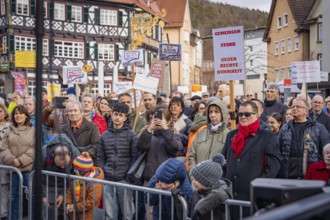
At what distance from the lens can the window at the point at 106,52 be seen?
46.0m

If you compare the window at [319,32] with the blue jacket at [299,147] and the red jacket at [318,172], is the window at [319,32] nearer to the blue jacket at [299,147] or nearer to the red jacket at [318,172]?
the blue jacket at [299,147]

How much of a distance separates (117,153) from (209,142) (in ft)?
3.66

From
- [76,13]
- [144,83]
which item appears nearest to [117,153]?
[144,83]

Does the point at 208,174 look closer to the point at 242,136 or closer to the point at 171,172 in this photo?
the point at 171,172

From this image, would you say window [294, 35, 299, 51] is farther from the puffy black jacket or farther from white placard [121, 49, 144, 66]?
the puffy black jacket

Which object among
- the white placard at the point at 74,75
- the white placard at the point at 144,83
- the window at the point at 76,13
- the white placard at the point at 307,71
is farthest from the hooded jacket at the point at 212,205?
the window at the point at 76,13

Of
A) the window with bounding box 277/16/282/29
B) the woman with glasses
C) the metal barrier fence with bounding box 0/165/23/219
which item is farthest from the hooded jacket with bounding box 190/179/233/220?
the window with bounding box 277/16/282/29

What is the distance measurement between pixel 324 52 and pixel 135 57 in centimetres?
2738

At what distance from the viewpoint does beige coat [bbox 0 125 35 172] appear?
291 inches

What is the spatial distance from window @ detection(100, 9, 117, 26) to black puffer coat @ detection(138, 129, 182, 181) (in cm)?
4082

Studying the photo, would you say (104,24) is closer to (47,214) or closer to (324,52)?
(324,52)

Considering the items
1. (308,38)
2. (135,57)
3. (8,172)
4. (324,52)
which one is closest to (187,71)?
(308,38)

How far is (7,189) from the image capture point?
6.64 metres

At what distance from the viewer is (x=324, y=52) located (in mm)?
42125
